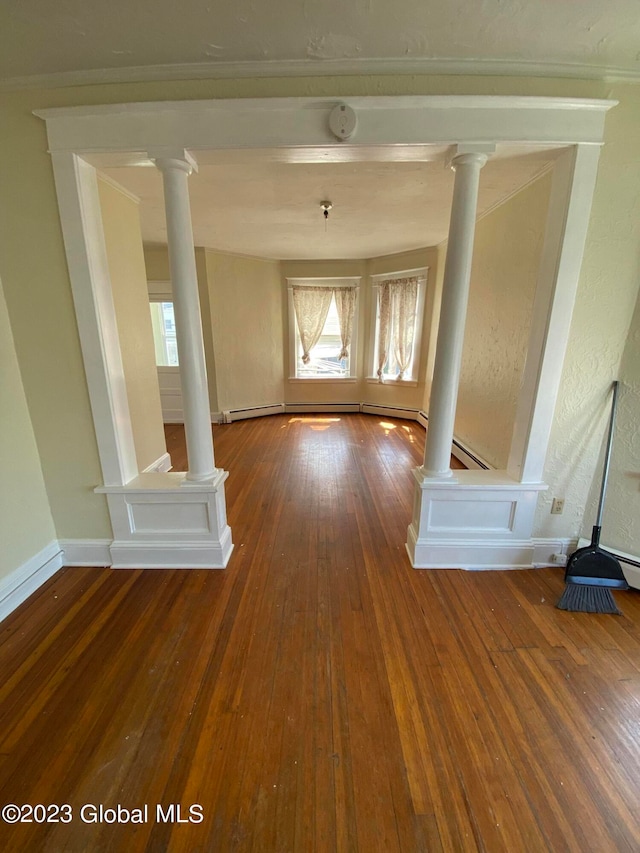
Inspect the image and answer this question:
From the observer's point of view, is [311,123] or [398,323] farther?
[398,323]

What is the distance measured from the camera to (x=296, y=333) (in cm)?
579

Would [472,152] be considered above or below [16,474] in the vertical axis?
above

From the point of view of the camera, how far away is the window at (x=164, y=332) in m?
5.27

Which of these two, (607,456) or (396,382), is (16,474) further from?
(396,382)

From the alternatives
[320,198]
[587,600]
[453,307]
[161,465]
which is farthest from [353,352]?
[587,600]

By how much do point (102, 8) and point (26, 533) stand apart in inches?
98.5

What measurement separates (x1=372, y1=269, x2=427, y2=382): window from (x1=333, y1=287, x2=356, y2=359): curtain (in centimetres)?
40

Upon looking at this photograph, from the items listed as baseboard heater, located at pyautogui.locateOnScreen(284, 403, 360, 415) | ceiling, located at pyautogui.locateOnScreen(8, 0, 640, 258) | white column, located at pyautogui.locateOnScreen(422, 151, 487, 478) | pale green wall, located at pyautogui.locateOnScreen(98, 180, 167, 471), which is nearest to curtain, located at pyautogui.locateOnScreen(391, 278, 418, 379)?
baseboard heater, located at pyautogui.locateOnScreen(284, 403, 360, 415)

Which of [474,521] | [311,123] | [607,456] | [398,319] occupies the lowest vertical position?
[474,521]

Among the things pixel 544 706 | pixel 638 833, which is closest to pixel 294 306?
pixel 544 706

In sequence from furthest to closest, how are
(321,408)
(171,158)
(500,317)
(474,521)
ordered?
1. (321,408)
2. (500,317)
3. (474,521)
4. (171,158)

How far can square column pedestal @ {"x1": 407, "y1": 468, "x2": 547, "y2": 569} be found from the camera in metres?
2.06

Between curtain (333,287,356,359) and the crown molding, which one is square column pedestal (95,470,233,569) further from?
curtain (333,287,356,359)

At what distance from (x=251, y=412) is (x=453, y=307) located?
13.9ft
